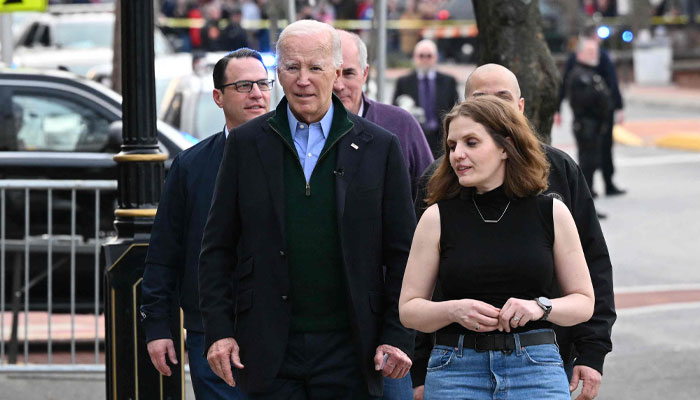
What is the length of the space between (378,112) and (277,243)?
1697 millimetres

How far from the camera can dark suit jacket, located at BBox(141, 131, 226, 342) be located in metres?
5.12

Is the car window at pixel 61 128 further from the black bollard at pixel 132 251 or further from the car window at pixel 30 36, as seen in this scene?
the car window at pixel 30 36

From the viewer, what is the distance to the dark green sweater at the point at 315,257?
14.3 feet

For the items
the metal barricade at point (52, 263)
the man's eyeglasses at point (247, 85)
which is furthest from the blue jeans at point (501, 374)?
the metal barricade at point (52, 263)

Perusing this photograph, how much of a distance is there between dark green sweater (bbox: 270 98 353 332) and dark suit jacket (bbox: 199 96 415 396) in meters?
0.04

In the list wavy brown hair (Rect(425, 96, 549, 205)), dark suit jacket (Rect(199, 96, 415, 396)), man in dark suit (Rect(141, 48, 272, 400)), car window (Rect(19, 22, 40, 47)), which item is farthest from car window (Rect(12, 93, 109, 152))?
car window (Rect(19, 22, 40, 47))

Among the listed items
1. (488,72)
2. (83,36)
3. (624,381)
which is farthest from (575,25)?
(488,72)

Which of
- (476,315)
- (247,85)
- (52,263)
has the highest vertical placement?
(247,85)

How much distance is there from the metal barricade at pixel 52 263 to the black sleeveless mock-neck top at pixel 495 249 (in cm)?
449

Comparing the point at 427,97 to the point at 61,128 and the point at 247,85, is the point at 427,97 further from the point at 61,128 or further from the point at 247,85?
the point at 247,85

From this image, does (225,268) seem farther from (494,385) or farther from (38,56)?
(38,56)

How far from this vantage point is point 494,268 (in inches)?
161

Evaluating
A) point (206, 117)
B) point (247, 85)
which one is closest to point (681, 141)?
point (206, 117)

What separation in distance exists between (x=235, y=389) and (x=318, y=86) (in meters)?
1.26
